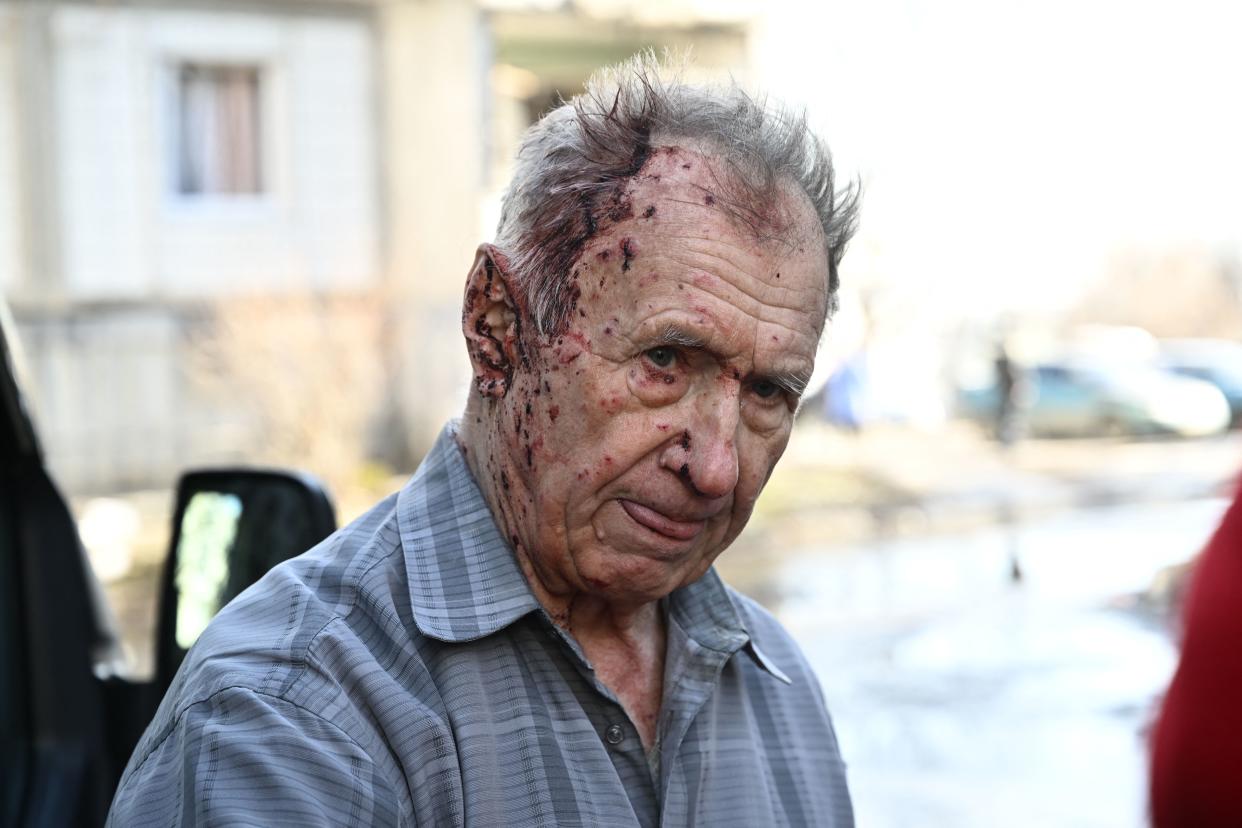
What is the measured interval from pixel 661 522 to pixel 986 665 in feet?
25.4

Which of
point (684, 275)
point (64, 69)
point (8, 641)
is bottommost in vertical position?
point (8, 641)

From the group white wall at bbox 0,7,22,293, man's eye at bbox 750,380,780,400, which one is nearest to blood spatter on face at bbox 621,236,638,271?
man's eye at bbox 750,380,780,400

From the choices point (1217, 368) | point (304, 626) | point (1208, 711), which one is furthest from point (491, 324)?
point (1217, 368)

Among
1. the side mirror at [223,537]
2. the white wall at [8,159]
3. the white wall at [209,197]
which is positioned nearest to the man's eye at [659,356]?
the side mirror at [223,537]

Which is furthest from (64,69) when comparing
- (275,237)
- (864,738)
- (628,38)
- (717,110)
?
(717,110)

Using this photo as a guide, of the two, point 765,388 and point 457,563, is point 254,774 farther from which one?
point 765,388

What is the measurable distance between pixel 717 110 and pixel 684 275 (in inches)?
9.4

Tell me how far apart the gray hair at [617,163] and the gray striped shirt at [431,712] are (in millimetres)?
280

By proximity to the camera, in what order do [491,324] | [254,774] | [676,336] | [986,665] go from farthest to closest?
[986,665] < [491,324] < [676,336] < [254,774]

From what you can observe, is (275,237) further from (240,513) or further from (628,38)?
(240,513)

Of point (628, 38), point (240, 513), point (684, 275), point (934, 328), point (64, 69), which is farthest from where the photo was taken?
point (934, 328)

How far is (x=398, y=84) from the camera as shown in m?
15.7

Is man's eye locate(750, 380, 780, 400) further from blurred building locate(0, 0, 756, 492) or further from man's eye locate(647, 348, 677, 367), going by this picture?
blurred building locate(0, 0, 756, 492)

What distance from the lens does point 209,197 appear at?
1546cm
